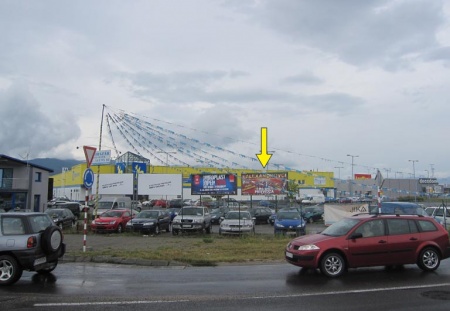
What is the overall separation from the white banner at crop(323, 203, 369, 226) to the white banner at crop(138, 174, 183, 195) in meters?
10.1

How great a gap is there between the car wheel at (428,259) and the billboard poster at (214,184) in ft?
61.1

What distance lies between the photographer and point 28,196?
45.0 metres

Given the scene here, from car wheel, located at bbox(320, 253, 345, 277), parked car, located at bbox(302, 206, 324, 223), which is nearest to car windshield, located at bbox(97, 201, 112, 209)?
parked car, located at bbox(302, 206, 324, 223)

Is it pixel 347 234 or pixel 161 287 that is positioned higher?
pixel 347 234

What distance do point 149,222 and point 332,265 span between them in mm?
14719

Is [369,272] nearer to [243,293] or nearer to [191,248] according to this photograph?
[243,293]

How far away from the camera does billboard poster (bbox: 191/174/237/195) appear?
29250mm

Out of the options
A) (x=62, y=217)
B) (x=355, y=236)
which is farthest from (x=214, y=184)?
(x=355, y=236)

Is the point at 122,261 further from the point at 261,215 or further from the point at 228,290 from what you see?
the point at 261,215

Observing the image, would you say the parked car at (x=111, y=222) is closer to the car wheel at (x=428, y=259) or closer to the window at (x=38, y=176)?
the car wheel at (x=428, y=259)

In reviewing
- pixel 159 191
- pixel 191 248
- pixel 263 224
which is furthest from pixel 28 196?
pixel 191 248

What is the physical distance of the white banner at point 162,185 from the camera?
29.7 m

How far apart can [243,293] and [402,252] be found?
15.3ft

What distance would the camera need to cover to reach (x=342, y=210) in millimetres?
25172
